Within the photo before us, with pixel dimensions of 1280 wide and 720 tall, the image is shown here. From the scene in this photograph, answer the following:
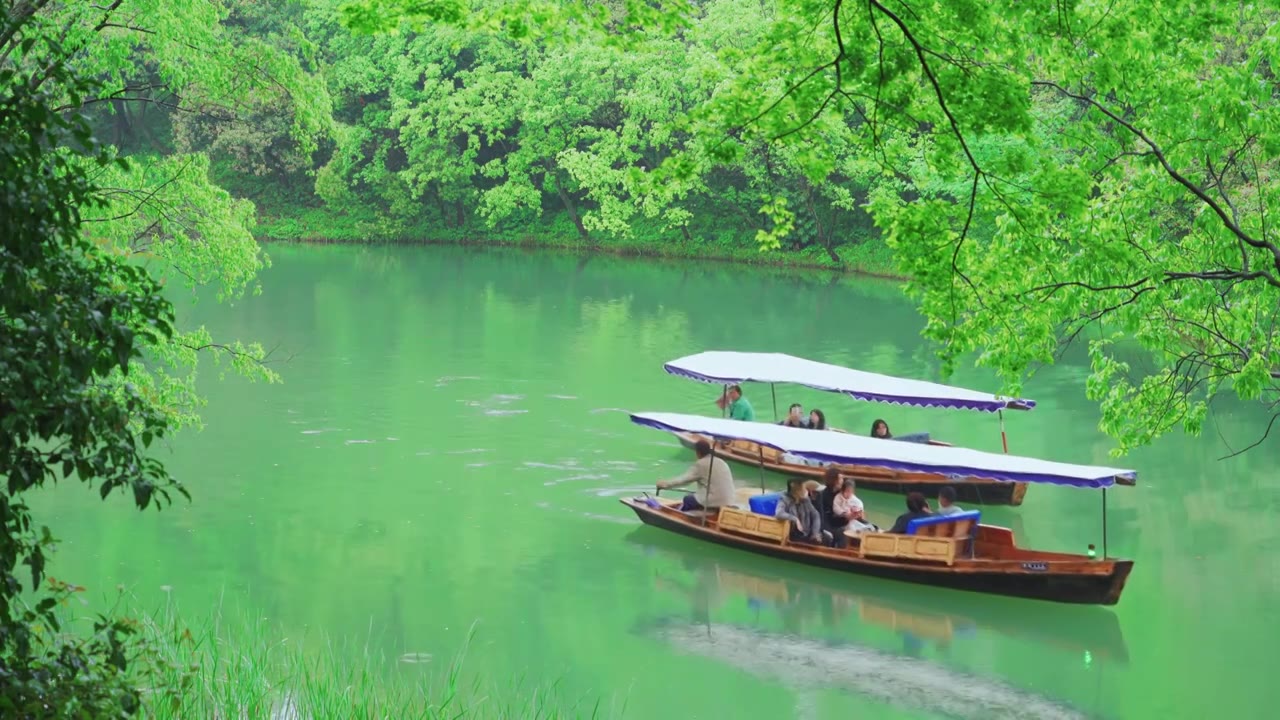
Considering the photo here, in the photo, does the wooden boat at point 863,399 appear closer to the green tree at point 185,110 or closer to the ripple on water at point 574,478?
the ripple on water at point 574,478

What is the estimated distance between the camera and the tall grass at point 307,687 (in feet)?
29.7

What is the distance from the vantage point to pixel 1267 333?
41.1ft

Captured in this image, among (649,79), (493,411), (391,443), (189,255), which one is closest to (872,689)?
(189,255)

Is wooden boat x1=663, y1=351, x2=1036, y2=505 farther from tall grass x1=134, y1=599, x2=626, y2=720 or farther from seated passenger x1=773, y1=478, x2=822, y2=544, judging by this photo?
tall grass x1=134, y1=599, x2=626, y2=720

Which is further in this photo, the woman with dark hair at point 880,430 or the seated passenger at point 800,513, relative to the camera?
the woman with dark hair at point 880,430

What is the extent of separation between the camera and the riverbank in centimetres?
5516

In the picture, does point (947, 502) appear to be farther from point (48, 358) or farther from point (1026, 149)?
point (48, 358)

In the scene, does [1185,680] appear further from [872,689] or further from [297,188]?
[297,188]

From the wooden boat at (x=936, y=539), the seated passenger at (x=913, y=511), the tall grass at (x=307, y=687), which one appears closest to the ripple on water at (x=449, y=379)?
the wooden boat at (x=936, y=539)

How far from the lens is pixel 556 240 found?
6178cm

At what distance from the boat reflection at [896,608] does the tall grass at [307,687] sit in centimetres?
312

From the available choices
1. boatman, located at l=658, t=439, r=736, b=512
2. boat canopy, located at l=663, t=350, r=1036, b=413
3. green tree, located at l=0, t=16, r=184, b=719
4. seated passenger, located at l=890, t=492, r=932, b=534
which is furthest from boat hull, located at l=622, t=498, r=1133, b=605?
green tree, located at l=0, t=16, r=184, b=719

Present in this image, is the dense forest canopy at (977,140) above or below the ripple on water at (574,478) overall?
above

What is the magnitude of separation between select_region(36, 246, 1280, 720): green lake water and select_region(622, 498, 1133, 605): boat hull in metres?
0.16
